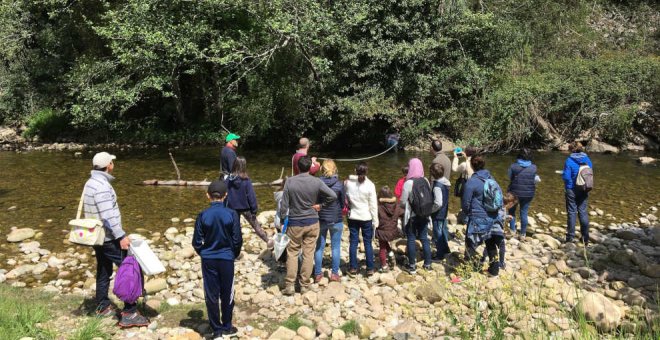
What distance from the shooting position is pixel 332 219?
7.23 m

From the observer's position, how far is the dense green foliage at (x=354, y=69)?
19.3 meters

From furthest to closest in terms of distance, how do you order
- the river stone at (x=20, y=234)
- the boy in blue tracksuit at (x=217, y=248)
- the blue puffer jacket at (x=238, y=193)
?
1. the river stone at (x=20, y=234)
2. the blue puffer jacket at (x=238, y=193)
3. the boy in blue tracksuit at (x=217, y=248)

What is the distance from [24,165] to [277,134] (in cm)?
1116

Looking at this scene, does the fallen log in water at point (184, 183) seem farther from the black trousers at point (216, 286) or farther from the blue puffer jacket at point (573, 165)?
the black trousers at point (216, 286)

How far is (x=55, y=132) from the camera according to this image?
26.7 metres

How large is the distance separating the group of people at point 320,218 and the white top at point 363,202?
0.02 metres

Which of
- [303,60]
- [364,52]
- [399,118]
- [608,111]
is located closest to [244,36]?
[303,60]

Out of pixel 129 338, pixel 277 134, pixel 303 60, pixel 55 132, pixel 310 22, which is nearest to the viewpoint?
pixel 129 338

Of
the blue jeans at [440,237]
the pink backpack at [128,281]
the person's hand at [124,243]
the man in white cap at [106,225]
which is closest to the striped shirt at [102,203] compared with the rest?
the man in white cap at [106,225]

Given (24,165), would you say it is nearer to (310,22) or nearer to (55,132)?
(55,132)

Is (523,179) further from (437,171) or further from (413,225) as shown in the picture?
(413,225)

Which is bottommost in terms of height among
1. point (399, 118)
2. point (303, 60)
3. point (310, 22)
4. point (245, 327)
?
point (245, 327)

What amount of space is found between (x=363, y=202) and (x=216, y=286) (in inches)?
110

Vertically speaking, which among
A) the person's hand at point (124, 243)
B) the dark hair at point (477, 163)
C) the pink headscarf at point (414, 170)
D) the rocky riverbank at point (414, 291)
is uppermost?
Answer: the dark hair at point (477, 163)
